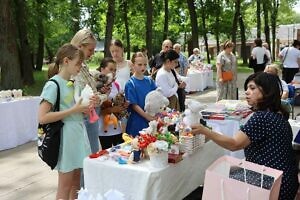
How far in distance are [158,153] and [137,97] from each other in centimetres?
130

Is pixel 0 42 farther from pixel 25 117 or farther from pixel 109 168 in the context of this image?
pixel 109 168

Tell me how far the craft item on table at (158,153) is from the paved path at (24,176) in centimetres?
191

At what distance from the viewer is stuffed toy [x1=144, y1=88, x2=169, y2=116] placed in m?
3.80

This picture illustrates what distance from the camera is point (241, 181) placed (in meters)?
2.37

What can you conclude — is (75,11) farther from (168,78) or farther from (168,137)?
(168,137)

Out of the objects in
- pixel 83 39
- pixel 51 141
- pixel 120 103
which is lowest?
pixel 51 141

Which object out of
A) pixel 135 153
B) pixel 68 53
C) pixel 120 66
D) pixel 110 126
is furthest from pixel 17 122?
pixel 135 153

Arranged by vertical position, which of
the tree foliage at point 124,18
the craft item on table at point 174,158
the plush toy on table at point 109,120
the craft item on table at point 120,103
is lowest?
the craft item on table at point 174,158

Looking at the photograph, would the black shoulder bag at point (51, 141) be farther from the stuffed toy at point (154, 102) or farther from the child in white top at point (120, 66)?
the child in white top at point (120, 66)

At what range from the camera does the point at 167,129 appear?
3.19 m

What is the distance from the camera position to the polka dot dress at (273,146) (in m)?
2.47

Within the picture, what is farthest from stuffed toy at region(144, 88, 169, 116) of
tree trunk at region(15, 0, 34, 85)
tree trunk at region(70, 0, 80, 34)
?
tree trunk at region(70, 0, 80, 34)

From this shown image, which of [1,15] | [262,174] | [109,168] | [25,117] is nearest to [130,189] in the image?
[109,168]

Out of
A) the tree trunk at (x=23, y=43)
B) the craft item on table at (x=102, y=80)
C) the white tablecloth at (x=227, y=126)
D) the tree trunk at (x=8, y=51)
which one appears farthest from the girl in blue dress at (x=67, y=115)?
the tree trunk at (x=23, y=43)
